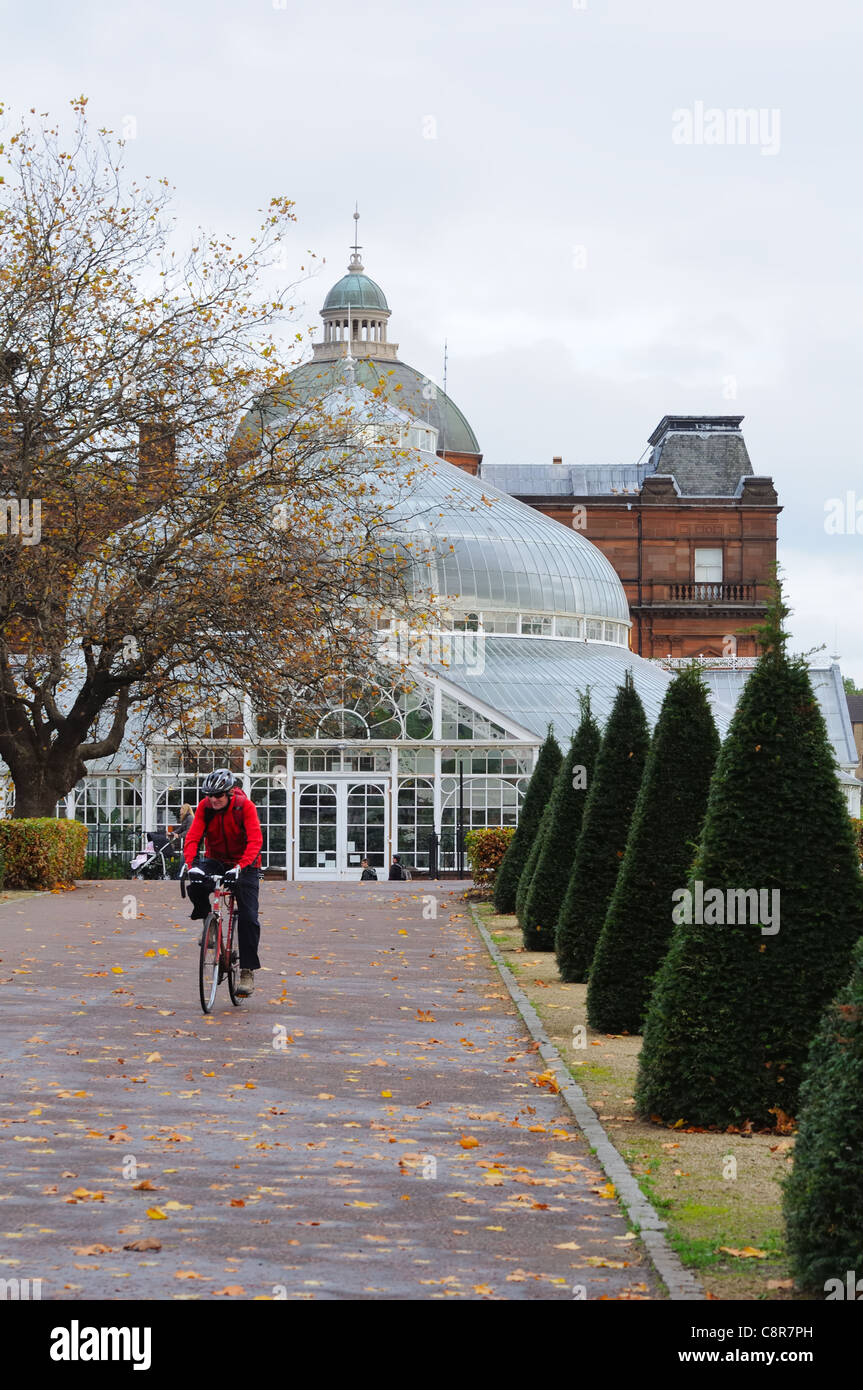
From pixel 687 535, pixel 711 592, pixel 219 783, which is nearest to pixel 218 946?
pixel 219 783

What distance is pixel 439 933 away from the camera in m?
23.7

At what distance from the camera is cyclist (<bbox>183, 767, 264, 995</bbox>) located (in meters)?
14.1

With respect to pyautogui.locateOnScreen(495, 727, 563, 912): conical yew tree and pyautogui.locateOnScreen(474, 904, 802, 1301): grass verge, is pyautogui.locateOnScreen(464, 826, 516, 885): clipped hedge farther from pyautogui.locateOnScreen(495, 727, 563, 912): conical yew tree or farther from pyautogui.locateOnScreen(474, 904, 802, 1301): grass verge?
pyautogui.locateOnScreen(474, 904, 802, 1301): grass verge

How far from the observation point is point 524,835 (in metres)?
28.0

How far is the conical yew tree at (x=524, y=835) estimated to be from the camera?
27859 mm

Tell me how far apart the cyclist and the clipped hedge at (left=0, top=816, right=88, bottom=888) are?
47.1ft

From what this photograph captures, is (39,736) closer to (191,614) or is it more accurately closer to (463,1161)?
(191,614)

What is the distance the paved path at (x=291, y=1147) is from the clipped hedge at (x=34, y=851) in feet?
38.7

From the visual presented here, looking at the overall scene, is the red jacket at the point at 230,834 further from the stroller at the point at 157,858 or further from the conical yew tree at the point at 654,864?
the stroller at the point at 157,858

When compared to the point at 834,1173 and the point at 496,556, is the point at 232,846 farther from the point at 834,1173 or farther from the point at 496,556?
the point at 496,556

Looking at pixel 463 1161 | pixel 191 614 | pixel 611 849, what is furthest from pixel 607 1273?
pixel 191 614

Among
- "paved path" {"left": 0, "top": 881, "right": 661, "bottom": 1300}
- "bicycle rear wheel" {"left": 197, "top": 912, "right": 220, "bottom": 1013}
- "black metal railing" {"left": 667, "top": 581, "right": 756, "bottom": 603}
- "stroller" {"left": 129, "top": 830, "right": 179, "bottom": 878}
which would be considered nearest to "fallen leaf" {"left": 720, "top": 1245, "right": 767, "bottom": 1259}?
"paved path" {"left": 0, "top": 881, "right": 661, "bottom": 1300}

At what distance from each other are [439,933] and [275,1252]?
55.8 feet
